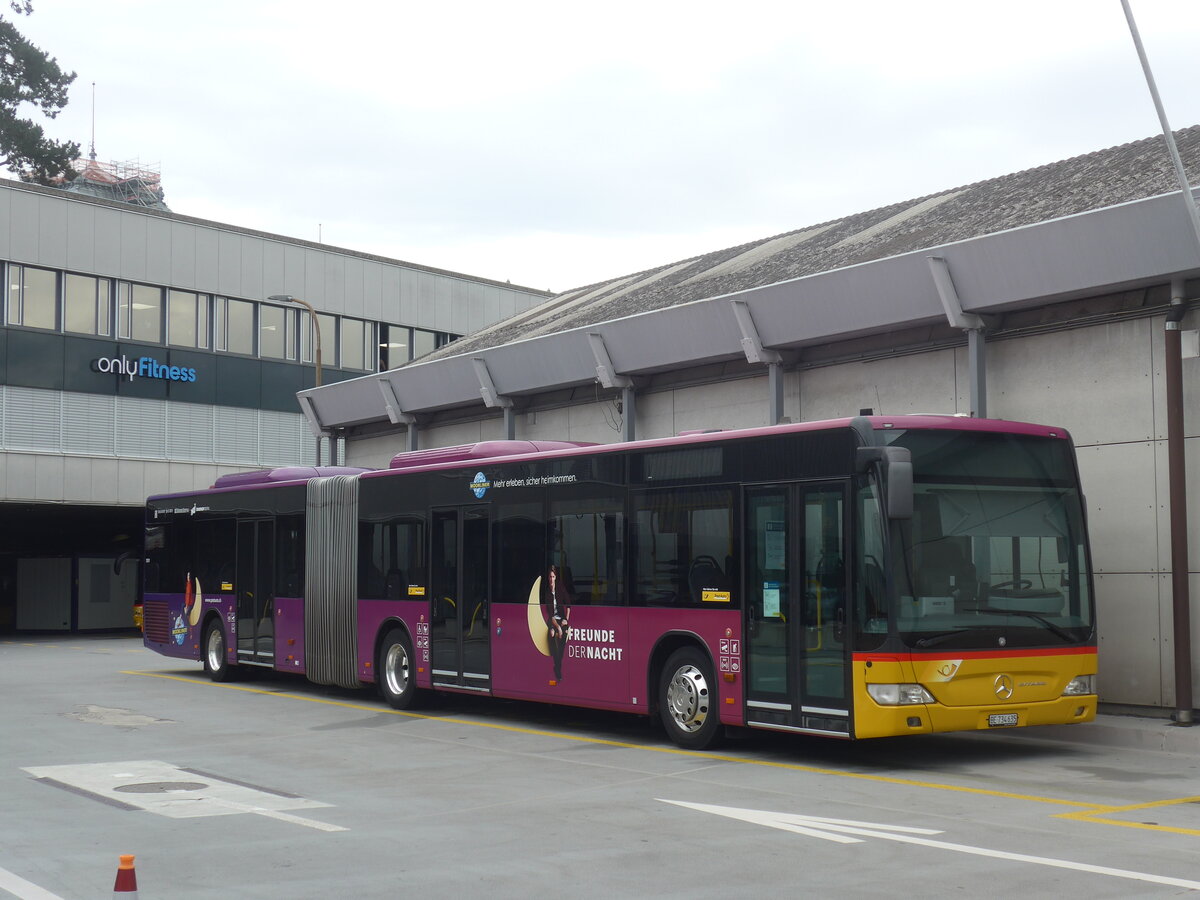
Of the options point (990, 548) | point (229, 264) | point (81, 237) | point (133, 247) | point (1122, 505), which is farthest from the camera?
point (229, 264)

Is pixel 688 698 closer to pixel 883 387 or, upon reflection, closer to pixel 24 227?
pixel 883 387

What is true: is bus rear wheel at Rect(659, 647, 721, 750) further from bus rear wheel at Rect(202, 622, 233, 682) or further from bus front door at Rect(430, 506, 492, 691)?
bus rear wheel at Rect(202, 622, 233, 682)

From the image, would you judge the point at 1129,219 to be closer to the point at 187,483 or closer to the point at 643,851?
the point at 643,851

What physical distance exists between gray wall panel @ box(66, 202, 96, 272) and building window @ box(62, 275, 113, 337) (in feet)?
1.28

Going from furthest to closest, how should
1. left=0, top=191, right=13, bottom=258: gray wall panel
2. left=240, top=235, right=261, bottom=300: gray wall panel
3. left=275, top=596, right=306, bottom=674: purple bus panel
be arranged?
left=240, top=235, right=261, bottom=300: gray wall panel < left=0, top=191, right=13, bottom=258: gray wall panel < left=275, top=596, right=306, bottom=674: purple bus panel

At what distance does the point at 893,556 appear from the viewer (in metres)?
12.2

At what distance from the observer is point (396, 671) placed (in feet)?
63.2

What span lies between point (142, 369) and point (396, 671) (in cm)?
2819

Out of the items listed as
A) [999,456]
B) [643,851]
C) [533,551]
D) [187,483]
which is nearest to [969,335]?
[999,456]

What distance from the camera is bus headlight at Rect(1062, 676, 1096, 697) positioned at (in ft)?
42.7

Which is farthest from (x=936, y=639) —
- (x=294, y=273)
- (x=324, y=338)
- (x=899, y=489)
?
(x=324, y=338)

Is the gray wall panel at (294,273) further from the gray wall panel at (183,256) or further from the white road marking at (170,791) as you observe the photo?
the white road marking at (170,791)

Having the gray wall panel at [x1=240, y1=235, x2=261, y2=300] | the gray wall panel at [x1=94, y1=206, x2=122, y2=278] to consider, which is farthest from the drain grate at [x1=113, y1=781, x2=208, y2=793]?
the gray wall panel at [x1=240, y1=235, x2=261, y2=300]

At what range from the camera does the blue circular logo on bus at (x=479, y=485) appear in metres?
17.6
